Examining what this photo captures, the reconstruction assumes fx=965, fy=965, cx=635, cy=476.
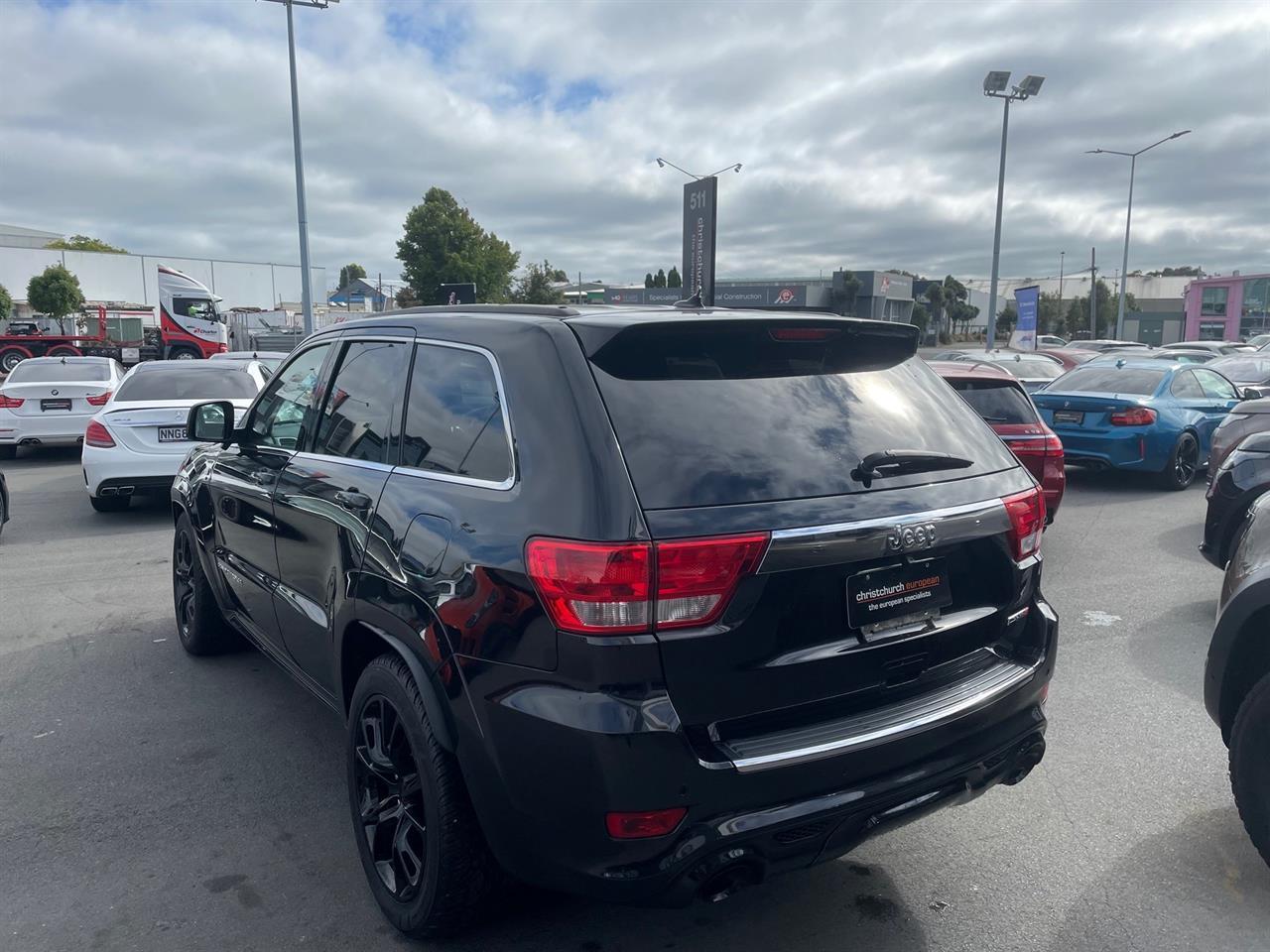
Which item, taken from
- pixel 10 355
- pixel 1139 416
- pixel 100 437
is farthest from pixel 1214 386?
pixel 10 355

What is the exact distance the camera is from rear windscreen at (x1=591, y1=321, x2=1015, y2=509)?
248 centimetres

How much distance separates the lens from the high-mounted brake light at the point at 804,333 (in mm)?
2875

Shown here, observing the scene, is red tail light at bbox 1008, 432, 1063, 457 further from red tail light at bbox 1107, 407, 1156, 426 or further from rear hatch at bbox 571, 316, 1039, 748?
rear hatch at bbox 571, 316, 1039, 748

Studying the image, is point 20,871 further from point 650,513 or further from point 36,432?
point 36,432

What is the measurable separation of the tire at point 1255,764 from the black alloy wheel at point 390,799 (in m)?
2.62

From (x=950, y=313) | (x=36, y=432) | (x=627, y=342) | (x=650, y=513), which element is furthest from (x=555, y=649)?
(x=950, y=313)

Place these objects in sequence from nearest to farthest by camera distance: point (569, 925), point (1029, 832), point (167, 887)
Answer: point (569, 925) → point (167, 887) → point (1029, 832)

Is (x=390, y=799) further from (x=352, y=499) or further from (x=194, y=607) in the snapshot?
(x=194, y=607)

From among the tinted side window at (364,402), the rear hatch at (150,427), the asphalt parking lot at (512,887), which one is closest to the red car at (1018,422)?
the asphalt parking lot at (512,887)

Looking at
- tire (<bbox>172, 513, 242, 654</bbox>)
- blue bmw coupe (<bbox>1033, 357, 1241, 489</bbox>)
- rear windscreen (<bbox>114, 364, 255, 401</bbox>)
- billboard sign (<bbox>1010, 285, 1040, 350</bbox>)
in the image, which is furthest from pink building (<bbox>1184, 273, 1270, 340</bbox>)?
tire (<bbox>172, 513, 242, 654</bbox>)

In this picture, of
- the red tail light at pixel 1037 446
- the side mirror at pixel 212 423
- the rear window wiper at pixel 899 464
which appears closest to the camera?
the rear window wiper at pixel 899 464

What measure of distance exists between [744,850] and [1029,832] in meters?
1.72

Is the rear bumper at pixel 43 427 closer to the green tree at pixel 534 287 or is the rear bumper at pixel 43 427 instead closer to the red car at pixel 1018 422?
the red car at pixel 1018 422

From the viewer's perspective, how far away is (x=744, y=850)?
7.71 feet
